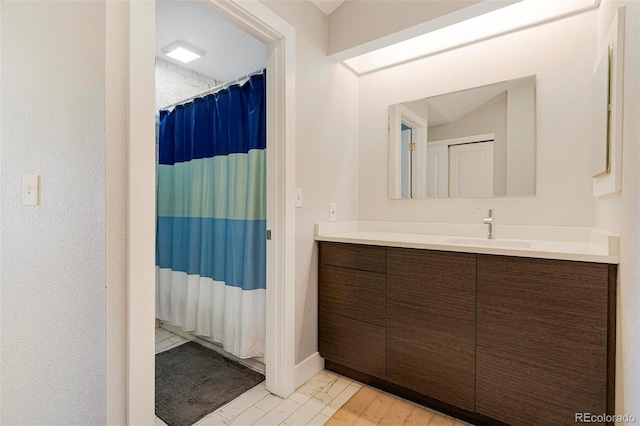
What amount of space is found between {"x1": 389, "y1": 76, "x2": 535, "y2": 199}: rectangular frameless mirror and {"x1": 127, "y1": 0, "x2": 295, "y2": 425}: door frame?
0.97 m

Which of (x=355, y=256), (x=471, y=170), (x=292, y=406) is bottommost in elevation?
(x=292, y=406)

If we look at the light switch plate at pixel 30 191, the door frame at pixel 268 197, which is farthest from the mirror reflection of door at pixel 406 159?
the light switch plate at pixel 30 191

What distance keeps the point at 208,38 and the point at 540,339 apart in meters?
2.92

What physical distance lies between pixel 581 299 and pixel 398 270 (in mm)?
785

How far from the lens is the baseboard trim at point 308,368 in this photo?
1.90 meters

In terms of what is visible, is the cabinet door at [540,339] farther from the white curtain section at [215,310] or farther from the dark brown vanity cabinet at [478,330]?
the white curtain section at [215,310]

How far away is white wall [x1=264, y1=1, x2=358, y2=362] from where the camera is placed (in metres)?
1.91

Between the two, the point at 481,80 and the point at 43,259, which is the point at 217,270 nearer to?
the point at 43,259

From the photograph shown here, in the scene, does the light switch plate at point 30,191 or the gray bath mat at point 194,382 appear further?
the gray bath mat at point 194,382

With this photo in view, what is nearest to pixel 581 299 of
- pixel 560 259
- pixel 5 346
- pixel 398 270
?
pixel 560 259

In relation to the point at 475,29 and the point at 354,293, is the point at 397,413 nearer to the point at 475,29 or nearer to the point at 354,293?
the point at 354,293

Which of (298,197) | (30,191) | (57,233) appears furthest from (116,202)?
(298,197)

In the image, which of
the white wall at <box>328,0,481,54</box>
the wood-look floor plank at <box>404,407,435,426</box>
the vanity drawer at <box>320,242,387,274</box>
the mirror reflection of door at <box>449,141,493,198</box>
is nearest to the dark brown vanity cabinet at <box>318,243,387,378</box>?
the vanity drawer at <box>320,242,387,274</box>

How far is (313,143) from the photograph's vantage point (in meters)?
2.02
